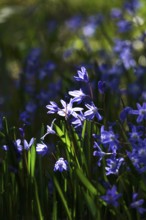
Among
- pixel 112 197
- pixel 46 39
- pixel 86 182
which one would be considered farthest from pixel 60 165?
pixel 46 39

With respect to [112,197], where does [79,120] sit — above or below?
above

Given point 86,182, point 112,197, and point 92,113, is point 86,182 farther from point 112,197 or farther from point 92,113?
point 92,113

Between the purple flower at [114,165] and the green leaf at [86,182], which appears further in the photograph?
the purple flower at [114,165]

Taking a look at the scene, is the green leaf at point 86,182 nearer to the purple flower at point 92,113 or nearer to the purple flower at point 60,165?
the purple flower at point 60,165

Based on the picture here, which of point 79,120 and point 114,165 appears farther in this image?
point 79,120

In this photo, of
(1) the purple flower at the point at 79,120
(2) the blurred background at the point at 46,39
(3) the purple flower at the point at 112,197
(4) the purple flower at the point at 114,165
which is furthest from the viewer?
(2) the blurred background at the point at 46,39

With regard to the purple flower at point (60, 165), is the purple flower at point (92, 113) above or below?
above

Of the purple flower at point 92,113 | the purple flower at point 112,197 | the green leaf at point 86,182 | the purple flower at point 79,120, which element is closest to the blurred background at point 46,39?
the purple flower at point 79,120

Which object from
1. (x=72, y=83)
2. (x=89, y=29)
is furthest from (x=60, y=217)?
(x=89, y=29)

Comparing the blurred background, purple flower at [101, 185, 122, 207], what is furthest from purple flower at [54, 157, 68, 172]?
the blurred background

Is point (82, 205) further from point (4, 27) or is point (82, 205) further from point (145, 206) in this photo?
point (4, 27)

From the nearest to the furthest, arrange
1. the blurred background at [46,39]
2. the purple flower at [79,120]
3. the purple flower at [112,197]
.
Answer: the purple flower at [112,197] → the purple flower at [79,120] → the blurred background at [46,39]

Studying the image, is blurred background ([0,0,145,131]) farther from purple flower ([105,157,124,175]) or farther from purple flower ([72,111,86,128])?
purple flower ([105,157,124,175])
